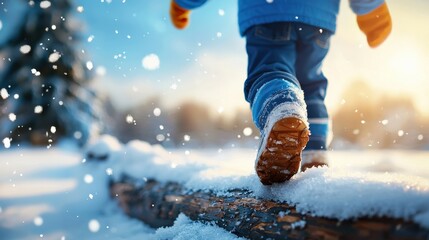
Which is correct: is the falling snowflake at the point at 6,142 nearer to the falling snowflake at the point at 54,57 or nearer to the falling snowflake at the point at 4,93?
the falling snowflake at the point at 4,93

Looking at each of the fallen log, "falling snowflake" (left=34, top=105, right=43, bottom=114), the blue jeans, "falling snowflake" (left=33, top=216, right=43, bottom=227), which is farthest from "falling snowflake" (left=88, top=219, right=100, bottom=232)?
"falling snowflake" (left=34, top=105, right=43, bottom=114)

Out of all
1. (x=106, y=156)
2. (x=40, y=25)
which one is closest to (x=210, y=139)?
(x=40, y=25)

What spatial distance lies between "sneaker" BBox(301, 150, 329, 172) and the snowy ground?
0.29ft

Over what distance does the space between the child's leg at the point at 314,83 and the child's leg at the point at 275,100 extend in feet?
0.36

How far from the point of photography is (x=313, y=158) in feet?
5.51

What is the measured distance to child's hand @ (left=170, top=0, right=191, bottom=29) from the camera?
6.45 ft

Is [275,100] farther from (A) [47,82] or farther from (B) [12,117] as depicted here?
(B) [12,117]

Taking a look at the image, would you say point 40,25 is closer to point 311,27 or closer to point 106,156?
point 106,156

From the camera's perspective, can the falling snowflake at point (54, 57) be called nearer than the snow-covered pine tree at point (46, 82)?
No

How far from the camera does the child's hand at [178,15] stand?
197 cm

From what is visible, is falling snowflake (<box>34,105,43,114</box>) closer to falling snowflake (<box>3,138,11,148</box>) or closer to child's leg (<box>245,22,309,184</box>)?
falling snowflake (<box>3,138,11,148</box>)

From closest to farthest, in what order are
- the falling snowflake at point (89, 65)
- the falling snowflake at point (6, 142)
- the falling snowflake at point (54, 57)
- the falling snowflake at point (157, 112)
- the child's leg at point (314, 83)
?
the child's leg at point (314, 83)
the falling snowflake at point (6, 142)
the falling snowflake at point (54, 57)
the falling snowflake at point (89, 65)
the falling snowflake at point (157, 112)

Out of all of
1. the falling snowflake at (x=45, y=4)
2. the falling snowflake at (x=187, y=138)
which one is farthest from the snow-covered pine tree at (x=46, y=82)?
the falling snowflake at (x=187, y=138)

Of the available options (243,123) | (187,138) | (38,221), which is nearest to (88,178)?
(38,221)
